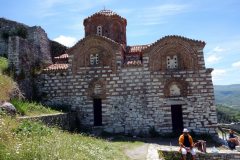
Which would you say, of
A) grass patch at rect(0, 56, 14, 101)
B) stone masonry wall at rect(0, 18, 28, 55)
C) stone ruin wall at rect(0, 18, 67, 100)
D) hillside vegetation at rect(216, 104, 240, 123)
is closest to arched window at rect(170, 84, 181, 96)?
stone ruin wall at rect(0, 18, 67, 100)

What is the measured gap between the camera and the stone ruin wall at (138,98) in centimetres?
1036

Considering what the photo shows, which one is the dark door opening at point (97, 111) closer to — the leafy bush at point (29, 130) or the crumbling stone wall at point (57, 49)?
the leafy bush at point (29, 130)

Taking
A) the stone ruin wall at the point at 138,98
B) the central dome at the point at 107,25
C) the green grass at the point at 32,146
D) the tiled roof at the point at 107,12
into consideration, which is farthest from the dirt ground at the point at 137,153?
the tiled roof at the point at 107,12

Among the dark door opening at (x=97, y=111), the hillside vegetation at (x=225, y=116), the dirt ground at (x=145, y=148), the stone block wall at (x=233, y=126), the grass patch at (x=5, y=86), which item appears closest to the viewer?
the dirt ground at (x=145, y=148)

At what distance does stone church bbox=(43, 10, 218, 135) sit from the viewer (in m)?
10.5

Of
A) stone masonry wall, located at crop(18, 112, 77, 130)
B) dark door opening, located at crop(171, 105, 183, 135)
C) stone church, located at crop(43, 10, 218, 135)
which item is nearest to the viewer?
stone masonry wall, located at crop(18, 112, 77, 130)

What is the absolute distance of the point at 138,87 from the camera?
10.9 metres

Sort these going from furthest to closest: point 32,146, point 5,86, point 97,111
Result: point 97,111 < point 5,86 < point 32,146

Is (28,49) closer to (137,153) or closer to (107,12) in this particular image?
(107,12)

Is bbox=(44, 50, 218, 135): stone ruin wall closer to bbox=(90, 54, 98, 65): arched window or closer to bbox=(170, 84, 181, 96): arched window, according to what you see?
bbox=(170, 84, 181, 96): arched window

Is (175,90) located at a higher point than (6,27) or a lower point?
lower

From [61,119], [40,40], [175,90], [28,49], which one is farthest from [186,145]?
[40,40]

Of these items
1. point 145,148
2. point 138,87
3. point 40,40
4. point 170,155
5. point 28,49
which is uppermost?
point 40,40

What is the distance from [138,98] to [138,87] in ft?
2.36
